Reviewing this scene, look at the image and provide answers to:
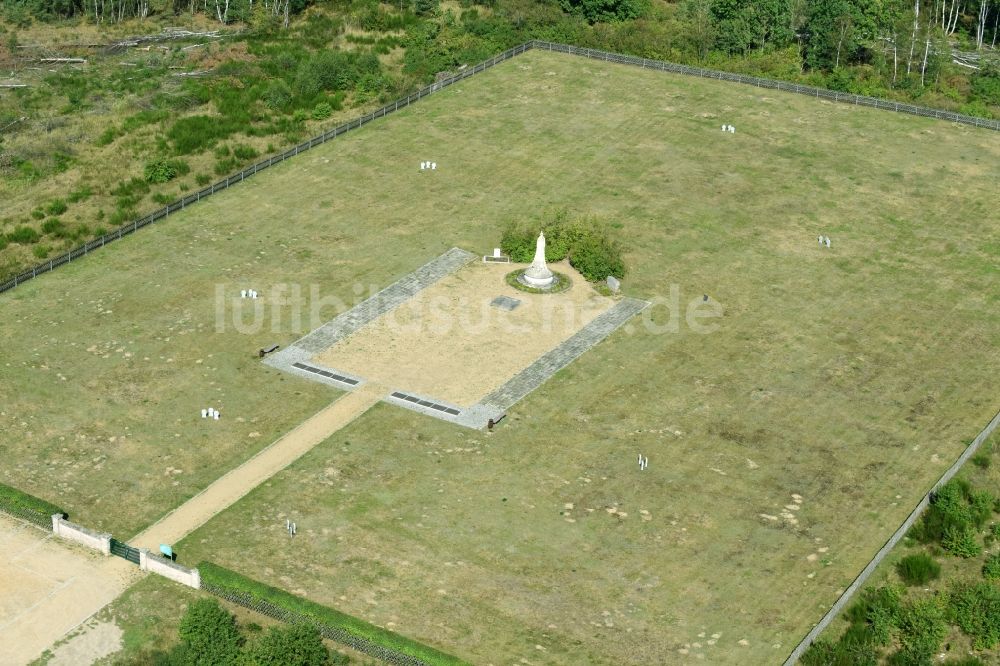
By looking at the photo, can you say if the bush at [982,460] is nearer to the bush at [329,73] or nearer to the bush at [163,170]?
the bush at [163,170]

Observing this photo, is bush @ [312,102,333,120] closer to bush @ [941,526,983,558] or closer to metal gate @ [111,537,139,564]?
metal gate @ [111,537,139,564]

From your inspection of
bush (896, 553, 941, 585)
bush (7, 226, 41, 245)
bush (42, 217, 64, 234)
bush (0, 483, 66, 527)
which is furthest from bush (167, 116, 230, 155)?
bush (896, 553, 941, 585)

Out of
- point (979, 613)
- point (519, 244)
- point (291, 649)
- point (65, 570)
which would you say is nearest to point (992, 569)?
point (979, 613)

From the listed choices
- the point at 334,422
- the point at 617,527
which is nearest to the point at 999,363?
the point at 617,527

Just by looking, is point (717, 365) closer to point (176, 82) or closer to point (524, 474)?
point (524, 474)

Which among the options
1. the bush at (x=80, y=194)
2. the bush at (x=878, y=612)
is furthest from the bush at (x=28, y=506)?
the bush at (x=80, y=194)

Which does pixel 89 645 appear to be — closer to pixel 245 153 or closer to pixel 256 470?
pixel 256 470

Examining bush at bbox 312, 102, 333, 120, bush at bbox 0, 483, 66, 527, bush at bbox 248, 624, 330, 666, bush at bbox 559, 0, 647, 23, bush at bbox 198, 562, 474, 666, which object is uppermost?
bush at bbox 559, 0, 647, 23
